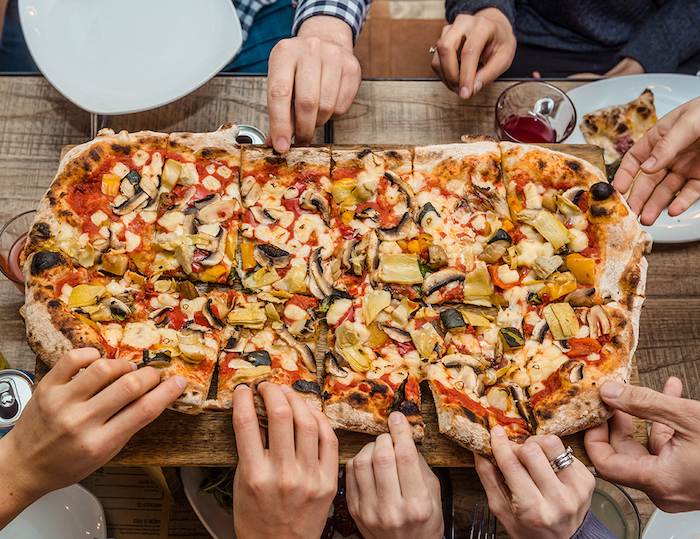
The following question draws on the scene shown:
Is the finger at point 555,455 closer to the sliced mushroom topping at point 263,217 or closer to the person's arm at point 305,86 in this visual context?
the sliced mushroom topping at point 263,217

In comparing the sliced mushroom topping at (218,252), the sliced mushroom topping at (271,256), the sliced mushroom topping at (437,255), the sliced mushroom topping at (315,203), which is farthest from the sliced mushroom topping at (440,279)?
the sliced mushroom topping at (218,252)

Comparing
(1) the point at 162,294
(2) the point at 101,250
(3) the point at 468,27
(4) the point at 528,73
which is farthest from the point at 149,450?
(4) the point at 528,73

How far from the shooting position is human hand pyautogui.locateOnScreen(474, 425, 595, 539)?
6.26ft

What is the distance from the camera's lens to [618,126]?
117 inches

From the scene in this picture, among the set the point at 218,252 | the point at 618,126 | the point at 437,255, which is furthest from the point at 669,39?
the point at 218,252

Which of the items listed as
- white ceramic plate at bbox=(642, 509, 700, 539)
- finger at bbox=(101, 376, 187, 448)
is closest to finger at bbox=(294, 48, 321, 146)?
finger at bbox=(101, 376, 187, 448)

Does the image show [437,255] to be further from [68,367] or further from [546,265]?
[68,367]

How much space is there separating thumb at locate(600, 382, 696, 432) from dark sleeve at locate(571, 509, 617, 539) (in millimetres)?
488

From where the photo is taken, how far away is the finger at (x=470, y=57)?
113 inches

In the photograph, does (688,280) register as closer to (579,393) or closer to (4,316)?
(579,393)

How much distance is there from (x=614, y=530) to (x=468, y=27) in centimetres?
272

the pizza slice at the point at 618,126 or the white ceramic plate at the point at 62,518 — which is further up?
the pizza slice at the point at 618,126

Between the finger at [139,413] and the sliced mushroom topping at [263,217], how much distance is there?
90 cm

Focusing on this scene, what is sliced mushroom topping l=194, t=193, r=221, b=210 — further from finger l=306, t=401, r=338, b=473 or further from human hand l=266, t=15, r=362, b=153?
finger l=306, t=401, r=338, b=473
